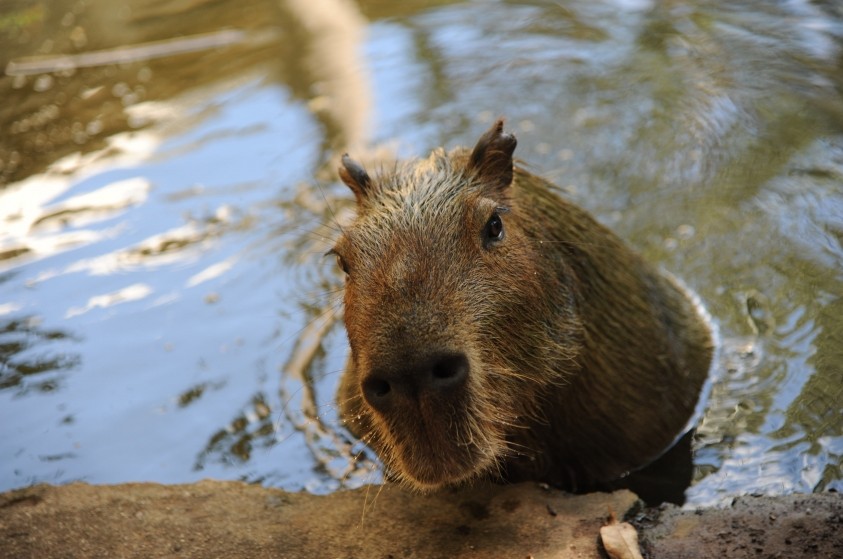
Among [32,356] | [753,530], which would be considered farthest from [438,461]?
[32,356]

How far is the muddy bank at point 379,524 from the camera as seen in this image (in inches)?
129

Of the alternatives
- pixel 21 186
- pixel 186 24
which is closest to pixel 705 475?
pixel 21 186

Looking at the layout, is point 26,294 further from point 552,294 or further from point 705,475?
point 705,475

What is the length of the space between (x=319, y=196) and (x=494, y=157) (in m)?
3.59

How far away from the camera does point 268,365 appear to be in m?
5.66

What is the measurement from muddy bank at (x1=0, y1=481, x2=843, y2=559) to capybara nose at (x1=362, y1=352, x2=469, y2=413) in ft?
2.35

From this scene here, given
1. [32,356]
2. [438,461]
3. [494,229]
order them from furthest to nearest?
[32,356], [494,229], [438,461]

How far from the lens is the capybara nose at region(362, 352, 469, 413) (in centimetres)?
296

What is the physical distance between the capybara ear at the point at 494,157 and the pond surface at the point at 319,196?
1085mm

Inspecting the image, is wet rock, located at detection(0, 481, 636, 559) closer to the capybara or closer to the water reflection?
the capybara

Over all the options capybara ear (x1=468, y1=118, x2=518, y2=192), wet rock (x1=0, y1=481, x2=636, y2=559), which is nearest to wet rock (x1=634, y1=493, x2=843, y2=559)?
wet rock (x1=0, y1=481, x2=636, y2=559)

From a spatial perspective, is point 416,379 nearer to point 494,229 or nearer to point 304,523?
point 494,229

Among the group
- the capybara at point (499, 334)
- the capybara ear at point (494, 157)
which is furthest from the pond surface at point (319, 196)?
the capybara ear at point (494, 157)

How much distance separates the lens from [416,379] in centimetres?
297
